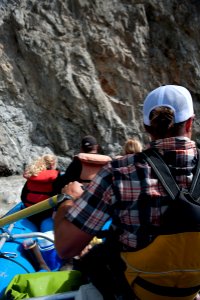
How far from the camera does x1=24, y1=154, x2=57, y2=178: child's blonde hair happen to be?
4320 millimetres

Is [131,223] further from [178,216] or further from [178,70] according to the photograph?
[178,70]

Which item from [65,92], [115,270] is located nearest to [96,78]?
[65,92]

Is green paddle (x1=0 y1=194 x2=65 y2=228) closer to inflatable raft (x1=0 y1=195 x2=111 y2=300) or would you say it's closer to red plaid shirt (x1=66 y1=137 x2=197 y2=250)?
inflatable raft (x1=0 y1=195 x2=111 y2=300)

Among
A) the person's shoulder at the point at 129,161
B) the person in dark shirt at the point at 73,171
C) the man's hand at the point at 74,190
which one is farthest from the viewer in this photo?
the person in dark shirt at the point at 73,171

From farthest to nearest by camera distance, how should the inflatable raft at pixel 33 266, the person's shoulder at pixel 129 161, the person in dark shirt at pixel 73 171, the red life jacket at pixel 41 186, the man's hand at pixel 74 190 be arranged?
the red life jacket at pixel 41 186, the person in dark shirt at pixel 73 171, the inflatable raft at pixel 33 266, the man's hand at pixel 74 190, the person's shoulder at pixel 129 161

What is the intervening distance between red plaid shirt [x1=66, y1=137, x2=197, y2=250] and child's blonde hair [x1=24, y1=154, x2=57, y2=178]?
2.86m

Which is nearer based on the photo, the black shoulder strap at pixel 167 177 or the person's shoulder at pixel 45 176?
Answer: the black shoulder strap at pixel 167 177

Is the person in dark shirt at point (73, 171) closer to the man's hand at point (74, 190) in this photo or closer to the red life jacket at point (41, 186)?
the red life jacket at point (41, 186)

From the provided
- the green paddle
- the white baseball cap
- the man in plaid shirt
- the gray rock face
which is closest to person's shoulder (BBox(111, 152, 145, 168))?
the man in plaid shirt

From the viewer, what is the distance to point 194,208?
1407 millimetres

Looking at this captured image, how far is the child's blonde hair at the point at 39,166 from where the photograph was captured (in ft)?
14.2

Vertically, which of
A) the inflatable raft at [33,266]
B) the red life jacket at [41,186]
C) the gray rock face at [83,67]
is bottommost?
the inflatable raft at [33,266]

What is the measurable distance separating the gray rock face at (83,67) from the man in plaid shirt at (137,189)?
7.56 metres

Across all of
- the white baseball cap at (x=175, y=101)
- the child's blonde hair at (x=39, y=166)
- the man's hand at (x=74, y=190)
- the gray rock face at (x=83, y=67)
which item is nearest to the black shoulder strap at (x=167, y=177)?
the white baseball cap at (x=175, y=101)
